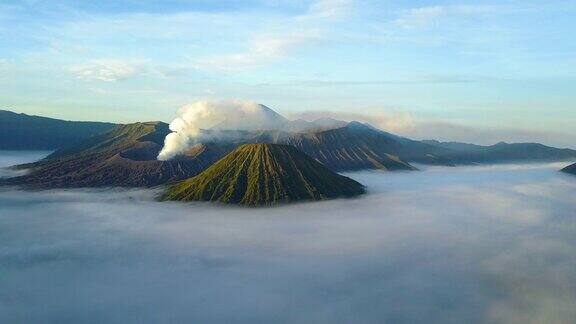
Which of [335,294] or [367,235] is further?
[367,235]

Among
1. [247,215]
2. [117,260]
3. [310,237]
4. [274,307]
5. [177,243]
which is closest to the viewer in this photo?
[274,307]

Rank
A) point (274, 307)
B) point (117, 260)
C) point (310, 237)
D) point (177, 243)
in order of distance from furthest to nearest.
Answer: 1. point (310, 237)
2. point (177, 243)
3. point (117, 260)
4. point (274, 307)

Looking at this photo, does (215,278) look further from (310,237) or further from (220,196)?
(220,196)

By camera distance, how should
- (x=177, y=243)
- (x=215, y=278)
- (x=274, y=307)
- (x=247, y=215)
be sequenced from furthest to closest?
1. (x=247, y=215)
2. (x=177, y=243)
3. (x=215, y=278)
4. (x=274, y=307)

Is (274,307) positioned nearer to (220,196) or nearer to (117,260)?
(117,260)

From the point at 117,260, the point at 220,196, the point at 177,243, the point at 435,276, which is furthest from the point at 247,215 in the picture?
the point at 435,276

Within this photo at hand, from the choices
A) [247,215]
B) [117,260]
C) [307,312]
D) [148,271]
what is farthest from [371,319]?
[247,215]
